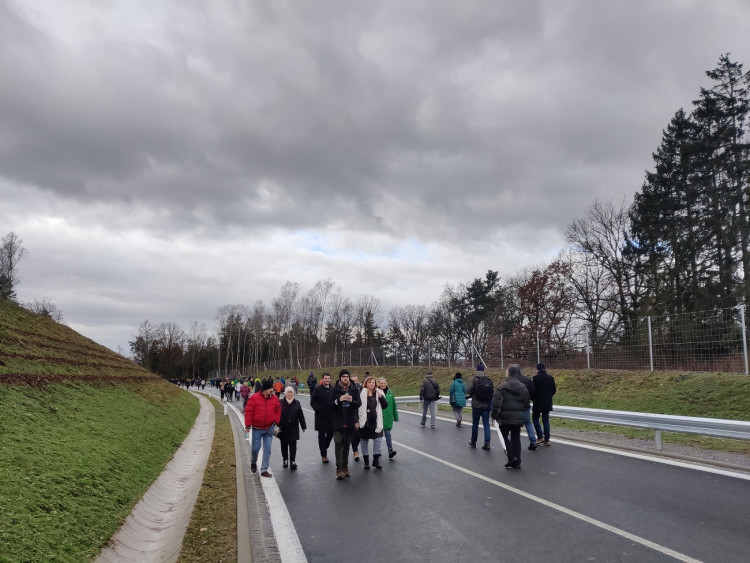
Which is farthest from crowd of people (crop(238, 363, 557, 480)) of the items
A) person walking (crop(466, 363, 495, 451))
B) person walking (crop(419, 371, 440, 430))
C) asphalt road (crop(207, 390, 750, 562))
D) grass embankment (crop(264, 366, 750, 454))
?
person walking (crop(419, 371, 440, 430))

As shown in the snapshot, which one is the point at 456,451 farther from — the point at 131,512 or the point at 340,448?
the point at 131,512

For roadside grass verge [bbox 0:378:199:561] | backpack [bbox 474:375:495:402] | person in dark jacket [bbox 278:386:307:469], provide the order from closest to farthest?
roadside grass verge [bbox 0:378:199:561]
person in dark jacket [bbox 278:386:307:469]
backpack [bbox 474:375:495:402]

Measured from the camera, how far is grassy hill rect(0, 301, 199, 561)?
5.35 m

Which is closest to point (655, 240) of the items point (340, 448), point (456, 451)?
point (456, 451)

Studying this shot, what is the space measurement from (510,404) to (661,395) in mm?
10103

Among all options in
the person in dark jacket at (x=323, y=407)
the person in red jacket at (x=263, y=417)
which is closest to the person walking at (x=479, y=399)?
the person in dark jacket at (x=323, y=407)

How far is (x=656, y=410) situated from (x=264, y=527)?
45.8 ft

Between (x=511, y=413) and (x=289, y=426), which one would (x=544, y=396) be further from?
(x=289, y=426)

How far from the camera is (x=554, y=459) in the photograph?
9555 millimetres

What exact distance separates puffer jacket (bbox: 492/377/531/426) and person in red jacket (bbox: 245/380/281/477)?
4.18 meters

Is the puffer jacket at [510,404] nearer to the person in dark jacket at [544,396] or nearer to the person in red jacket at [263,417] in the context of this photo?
the person in dark jacket at [544,396]

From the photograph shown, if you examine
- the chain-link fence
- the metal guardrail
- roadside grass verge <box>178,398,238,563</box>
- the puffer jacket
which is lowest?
roadside grass verge <box>178,398,238,563</box>

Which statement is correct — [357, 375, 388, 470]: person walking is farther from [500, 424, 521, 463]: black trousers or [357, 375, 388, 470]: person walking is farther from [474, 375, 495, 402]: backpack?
[474, 375, 495, 402]: backpack

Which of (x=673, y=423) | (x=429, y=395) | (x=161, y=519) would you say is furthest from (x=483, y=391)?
Answer: (x=161, y=519)
